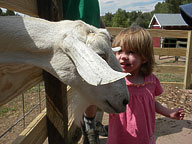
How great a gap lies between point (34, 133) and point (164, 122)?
2.68 meters

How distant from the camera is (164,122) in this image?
142 inches

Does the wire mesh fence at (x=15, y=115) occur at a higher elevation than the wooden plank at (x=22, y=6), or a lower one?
lower

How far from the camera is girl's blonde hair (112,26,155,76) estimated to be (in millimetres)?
1808

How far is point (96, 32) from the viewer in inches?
45.6

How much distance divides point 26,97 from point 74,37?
3.80m

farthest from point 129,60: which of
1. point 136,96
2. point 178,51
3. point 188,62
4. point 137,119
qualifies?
point 178,51

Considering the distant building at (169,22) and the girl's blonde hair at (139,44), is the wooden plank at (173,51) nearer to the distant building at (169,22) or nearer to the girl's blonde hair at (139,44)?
the girl's blonde hair at (139,44)

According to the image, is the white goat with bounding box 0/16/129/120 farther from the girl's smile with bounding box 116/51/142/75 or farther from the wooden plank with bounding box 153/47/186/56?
the wooden plank with bounding box 153/47/186/56

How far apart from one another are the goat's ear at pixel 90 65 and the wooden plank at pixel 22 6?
20.7 inches

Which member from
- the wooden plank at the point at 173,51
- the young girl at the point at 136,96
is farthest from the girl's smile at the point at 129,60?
the wooden plank at the point at 173,51

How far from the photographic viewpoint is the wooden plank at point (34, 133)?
5.21 ft

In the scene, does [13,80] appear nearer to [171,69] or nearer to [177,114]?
[177,114]

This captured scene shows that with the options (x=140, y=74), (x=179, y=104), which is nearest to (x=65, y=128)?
(x=140, y=74)

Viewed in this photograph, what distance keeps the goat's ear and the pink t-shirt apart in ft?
3.33
